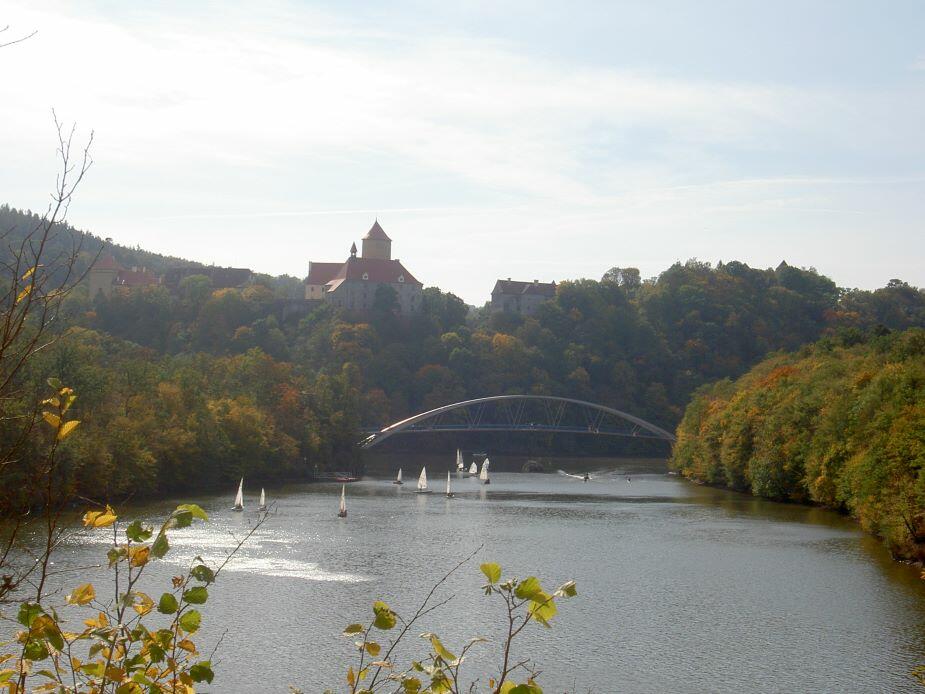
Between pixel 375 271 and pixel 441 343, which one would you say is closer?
pixel 441 343

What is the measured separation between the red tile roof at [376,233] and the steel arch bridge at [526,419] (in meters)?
29.6

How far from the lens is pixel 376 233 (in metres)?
118

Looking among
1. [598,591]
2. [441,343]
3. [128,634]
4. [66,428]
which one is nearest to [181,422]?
[598,591]

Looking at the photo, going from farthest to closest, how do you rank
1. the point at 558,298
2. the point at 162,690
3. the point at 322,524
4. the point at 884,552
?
the point at 558,298 → the point at 322,524 → the point at 884,552 → the point at 162,690

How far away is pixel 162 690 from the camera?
4.07 meters

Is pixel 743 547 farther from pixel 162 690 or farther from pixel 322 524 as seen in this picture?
pixel 162 690

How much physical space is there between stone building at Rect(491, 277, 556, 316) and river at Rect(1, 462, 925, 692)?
77.0 metres

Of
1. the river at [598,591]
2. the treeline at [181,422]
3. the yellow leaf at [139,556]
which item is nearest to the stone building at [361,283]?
the treeline at [181,422]

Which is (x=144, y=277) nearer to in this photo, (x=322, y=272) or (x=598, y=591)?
(x=322, y=272)

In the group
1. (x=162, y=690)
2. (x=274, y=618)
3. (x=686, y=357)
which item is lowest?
(x=274, y=618)

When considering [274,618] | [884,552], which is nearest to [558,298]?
[884,552]

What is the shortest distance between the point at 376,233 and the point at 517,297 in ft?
58.5

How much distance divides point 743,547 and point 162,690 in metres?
31.9

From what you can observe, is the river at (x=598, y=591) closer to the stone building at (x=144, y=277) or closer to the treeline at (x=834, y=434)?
the treeline at (x=834, y=434)
